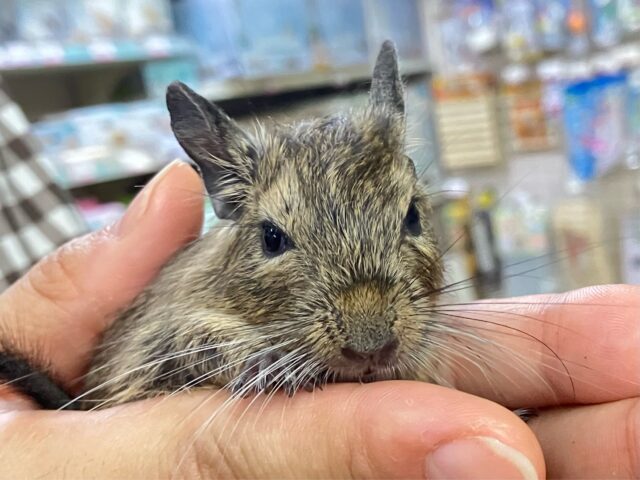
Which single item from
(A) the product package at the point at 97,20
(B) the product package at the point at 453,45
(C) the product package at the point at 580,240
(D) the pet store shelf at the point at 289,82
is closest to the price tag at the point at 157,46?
(A) the product package at the point at 97,20

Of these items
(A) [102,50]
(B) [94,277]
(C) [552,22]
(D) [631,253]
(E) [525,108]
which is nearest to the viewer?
(B) [94,277]

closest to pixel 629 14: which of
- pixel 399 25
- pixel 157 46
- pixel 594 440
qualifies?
pixel 399 25

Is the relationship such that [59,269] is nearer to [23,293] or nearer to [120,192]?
[23,293]

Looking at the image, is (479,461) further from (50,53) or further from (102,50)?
(102,50)

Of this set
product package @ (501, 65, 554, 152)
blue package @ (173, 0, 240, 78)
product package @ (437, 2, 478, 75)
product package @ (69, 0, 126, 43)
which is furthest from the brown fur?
product package @ (437, 2, 478, 75)

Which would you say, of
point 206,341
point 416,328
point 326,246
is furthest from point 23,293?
point 416,328

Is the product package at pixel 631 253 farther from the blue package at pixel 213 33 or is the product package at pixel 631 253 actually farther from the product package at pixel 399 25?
the blue package at pixel 213 33
